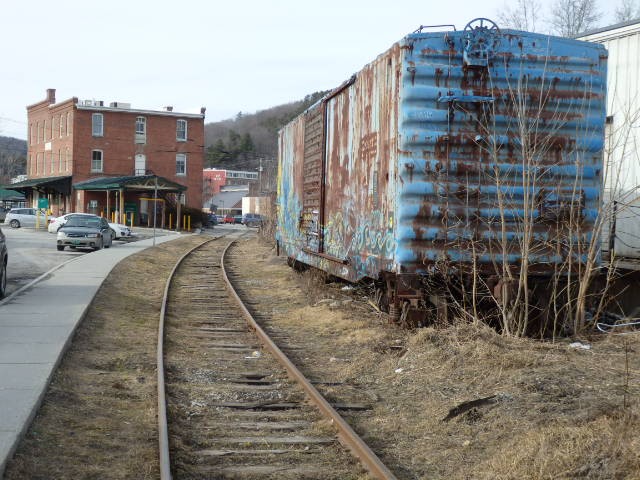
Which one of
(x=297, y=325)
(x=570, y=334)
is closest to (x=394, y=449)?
(x=570, y=334)

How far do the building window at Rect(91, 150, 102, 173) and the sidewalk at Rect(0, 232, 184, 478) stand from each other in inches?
1849

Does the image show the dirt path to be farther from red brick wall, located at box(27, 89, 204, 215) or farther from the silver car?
red brick wall, located at box(27, 89, 204, 215)

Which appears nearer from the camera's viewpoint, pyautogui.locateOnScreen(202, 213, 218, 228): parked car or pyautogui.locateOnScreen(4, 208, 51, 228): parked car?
pyautogui.locateOnScreen(4, 208, 51, 228): parked car

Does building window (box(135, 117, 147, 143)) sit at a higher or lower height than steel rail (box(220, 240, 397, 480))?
higher

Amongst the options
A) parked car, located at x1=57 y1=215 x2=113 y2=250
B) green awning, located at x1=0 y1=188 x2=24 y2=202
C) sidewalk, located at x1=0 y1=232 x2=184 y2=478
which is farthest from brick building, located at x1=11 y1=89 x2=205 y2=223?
sidewalk, located at x1=0 y1=232 x2=184 y2=478

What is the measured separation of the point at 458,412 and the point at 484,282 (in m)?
3.30

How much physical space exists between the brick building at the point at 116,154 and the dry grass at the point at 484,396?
171ft

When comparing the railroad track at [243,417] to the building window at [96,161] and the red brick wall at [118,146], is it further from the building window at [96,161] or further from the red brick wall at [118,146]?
the building window at [96,161]

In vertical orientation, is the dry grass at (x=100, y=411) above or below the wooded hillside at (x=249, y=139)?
below

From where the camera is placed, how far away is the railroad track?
18.7ft

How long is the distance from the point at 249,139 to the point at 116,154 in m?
78.5

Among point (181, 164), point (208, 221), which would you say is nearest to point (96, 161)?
point (181, 164)

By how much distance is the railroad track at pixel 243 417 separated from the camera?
18.7ft

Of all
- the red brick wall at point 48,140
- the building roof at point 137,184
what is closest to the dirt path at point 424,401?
the building roof at point 137,184
